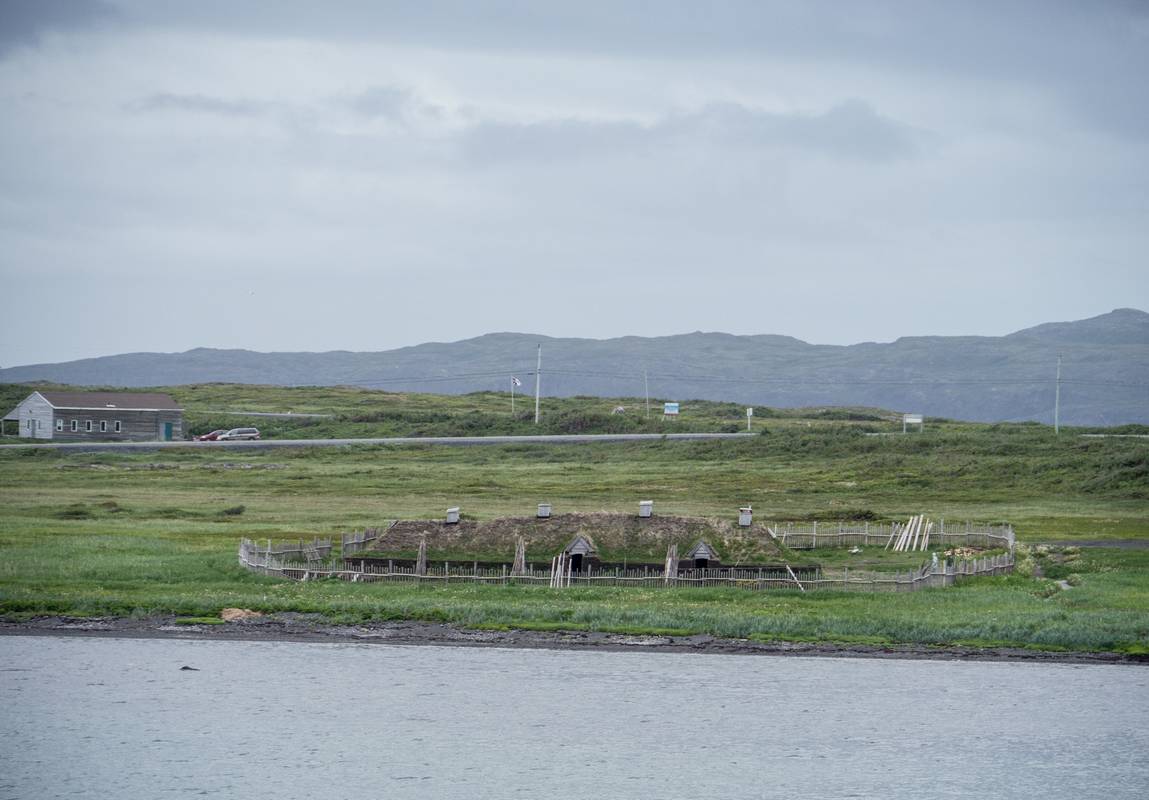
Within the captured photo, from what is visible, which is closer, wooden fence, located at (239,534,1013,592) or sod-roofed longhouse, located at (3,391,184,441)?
wooden fence, located at (239,534,1013,592)

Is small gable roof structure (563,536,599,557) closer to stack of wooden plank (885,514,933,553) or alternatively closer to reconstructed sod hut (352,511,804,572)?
reconstructed sod hut (352,511,804,572)

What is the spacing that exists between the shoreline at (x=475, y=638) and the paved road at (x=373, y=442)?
73137 millimetres

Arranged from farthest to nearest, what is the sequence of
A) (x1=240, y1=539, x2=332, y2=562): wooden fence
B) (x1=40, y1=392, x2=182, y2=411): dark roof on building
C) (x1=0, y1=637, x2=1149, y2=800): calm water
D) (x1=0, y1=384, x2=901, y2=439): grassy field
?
1. (x1=0, y1=384, x2=901, y2=439): grassy field
2. (x1=40, y1=392, x2=182, y2=411): dark roof on building
3. (x1=240, y1=539, x2=332, y2=562): wooden fence
4. (x1=0, y1=637, x2=1149, y2=800): calm water

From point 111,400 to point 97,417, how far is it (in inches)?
113

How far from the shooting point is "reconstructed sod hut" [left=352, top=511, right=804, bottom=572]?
46.0 metres

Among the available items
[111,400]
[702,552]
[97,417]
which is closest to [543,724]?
[702,552]

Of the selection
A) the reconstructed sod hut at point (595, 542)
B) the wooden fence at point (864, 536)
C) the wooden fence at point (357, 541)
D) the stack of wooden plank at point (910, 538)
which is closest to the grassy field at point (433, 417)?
the wooden fence at point (864, 536)

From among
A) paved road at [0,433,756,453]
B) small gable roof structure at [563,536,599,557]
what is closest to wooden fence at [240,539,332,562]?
small gable roof structure at [563,536,599,557]

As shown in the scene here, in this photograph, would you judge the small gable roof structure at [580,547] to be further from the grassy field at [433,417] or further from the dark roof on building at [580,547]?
the grassy field at [433,417]

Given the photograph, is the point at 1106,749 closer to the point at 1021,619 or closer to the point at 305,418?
the point at 1021,619

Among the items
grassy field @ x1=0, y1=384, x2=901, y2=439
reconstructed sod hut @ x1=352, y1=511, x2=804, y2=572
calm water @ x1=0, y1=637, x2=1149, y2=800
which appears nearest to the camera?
calm water @ x1=0, y1=637, x2=1149, y2=800

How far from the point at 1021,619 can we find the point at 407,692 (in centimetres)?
1863

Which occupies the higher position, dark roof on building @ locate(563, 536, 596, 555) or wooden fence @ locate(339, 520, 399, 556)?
dark roof on building @ locate(563, 536, 596, 555)

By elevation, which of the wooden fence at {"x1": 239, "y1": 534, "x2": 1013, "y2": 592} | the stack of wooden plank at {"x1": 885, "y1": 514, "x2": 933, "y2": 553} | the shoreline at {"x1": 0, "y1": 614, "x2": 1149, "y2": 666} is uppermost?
the stack of wooden plank at {"x1": 885, "y1": 514, "x2": 933, "y2": 553}
